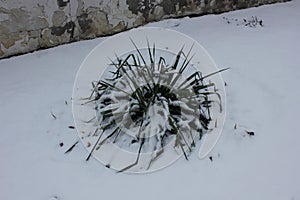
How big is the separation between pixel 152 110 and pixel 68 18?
1089 mm

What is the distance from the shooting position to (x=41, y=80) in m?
→ 2.34

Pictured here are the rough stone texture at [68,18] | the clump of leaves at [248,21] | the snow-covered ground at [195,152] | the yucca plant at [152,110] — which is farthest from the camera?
the clump of leaves at [248,21]

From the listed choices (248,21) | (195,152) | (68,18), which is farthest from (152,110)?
(248,21)

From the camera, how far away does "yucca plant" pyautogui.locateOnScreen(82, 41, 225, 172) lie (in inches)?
73.8

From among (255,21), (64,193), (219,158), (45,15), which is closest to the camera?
(64,193)

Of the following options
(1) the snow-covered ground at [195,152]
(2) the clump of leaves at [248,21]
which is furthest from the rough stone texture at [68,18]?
(2) the clump of leaves at [248,21]

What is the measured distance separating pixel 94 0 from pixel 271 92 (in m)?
1.33

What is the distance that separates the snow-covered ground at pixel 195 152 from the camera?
5.52 feet

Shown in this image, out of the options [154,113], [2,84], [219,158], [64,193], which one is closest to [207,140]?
[219,158]

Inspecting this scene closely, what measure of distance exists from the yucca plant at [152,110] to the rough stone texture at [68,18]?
721 millimetres

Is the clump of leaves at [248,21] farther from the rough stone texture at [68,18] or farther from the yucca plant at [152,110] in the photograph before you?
the yucca plant at [152,110]

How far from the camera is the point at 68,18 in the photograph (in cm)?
263

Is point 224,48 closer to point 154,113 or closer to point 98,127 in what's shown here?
point 154,113

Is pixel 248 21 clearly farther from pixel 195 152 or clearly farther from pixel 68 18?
pixel 195 152
